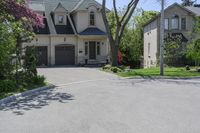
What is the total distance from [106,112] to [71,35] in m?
30.1

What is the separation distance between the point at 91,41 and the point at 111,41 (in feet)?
36.5

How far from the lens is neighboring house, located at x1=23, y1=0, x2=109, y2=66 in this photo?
40875 millimetres

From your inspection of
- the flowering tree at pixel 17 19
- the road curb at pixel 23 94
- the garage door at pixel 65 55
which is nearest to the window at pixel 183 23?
the garage door at pixel 65 55

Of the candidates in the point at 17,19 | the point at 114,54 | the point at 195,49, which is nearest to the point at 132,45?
the point at 114,54

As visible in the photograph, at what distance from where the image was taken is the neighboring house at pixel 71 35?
40.9m

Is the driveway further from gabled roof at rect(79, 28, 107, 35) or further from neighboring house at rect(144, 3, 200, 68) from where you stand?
neighboring house at rect(144, 3, 200, 68)

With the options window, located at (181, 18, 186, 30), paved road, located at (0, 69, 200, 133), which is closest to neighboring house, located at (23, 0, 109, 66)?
window, located at (181, 18, 186, 30)

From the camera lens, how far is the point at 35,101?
14.5 metres

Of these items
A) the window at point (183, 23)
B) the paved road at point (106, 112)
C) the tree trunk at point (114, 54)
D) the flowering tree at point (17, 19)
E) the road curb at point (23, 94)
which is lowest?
the paved road at point (106, 112)

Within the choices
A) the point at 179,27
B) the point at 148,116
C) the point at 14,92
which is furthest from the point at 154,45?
the point at 148,116

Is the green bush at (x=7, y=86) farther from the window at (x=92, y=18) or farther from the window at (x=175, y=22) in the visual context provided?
the window at (x=175, y=22)

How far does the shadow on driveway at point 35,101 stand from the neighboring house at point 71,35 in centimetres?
2384

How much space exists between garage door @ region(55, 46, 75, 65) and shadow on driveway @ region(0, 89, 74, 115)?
79.5 ft

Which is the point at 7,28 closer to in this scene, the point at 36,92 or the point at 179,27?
the point at 36,92
